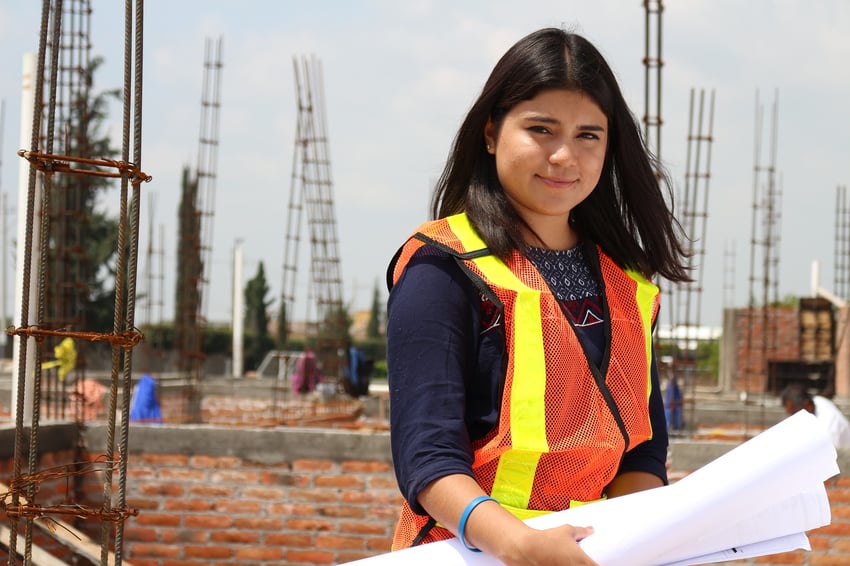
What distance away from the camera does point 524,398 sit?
1447 mm

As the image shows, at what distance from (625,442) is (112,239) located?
105 ft

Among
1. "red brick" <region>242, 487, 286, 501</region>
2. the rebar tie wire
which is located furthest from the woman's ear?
"red brick" <region>242, 487, 286, 501</region>

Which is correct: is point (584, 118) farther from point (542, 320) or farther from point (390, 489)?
point (390, 489)

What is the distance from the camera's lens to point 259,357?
38.5m

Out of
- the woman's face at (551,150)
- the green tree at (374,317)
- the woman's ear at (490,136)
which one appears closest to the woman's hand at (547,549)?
the woman's face at (551,150)

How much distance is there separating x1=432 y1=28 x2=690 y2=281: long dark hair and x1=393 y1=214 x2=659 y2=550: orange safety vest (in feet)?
0.21

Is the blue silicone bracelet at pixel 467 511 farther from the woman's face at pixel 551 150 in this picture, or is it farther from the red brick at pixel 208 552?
the red brick at pixel 208 552

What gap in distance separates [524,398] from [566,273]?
0.26 m

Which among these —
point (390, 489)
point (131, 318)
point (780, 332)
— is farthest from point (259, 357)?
point (131, 318)

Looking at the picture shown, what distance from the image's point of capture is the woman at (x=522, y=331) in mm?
1423

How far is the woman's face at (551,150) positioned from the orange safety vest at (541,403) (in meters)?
0.10

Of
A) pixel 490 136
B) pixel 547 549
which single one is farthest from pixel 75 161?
pixel 547 549

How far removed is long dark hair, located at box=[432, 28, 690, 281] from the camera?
5.16 ft

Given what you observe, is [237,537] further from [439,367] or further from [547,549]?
[547,549]
